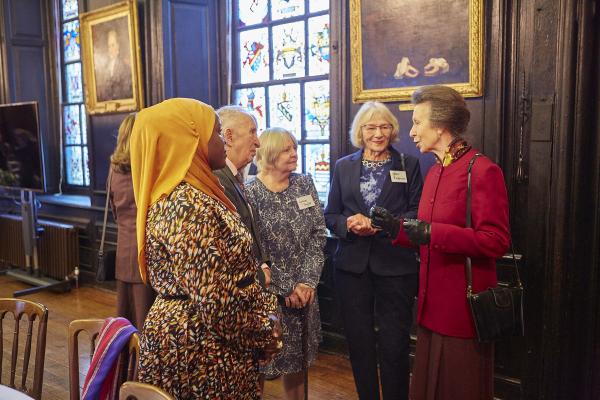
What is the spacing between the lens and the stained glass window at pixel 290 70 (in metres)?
4.51

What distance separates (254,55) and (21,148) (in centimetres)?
276

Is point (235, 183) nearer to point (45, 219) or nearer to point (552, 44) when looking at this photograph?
point (552, 44)

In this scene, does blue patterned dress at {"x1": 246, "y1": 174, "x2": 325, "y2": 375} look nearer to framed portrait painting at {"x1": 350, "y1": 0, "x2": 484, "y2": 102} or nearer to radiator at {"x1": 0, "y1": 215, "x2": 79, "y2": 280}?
framed portrait painting at {"x1": 350, "y1": 0, "x2": 484, "y2": 102}

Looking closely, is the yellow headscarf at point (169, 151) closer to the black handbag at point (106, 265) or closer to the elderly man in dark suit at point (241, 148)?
the elderly man in dark suit at point (241, 148)

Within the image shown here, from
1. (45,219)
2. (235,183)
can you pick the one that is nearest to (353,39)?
(235,183)

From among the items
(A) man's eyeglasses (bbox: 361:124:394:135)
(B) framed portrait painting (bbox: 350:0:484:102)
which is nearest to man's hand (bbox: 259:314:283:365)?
(A) man's eyeglasses (bbox: 361:124:394:135)

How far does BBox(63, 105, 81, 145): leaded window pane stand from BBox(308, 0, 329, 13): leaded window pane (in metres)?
3.60

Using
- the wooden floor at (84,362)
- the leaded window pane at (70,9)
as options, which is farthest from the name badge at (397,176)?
the leaded window pane at (70,9)

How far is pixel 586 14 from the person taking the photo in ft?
8.91

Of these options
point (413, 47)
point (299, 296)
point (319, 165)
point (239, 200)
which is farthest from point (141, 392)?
point (319, 165)

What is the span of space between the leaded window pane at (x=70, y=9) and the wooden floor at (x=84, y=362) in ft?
10.7

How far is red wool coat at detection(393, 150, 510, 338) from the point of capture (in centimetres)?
217

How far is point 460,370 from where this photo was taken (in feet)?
7.25

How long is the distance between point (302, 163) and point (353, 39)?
48.0 inches
